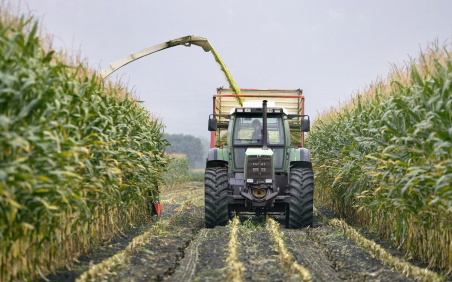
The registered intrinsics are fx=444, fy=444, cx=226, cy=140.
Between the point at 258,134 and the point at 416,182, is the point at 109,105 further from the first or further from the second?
the point at 416,182

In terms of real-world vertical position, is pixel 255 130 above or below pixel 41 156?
above

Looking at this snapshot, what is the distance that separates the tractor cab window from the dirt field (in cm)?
173

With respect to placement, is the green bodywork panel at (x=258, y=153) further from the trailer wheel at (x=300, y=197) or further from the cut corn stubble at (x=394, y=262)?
the cut corn stubble at (x=394, y=262)

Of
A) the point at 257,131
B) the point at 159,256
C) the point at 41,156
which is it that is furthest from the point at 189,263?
the point at 257,131

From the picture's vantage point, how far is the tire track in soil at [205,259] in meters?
5.19

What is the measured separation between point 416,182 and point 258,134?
4.10 m

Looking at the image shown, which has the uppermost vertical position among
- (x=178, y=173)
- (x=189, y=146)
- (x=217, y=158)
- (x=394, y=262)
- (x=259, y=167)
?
(x=189, y=146)

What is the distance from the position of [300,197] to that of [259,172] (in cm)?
93

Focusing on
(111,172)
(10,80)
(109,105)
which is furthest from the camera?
(109,105)

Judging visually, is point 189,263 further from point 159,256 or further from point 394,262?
point 394,262

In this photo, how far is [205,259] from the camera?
20.2 ft

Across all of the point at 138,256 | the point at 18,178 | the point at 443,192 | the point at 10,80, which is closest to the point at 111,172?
the point at 138,256

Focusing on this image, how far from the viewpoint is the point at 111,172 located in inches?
233

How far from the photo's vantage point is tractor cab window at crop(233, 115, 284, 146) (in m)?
9.09
